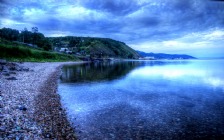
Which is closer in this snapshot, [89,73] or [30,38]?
[89,73]

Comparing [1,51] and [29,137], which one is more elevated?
[1,51]

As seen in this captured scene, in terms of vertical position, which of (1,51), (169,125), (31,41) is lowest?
(169,125)

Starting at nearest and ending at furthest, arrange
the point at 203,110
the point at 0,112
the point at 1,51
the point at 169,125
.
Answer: the point at 0,112 → the point at 169,125 → the point at 203,110 → the point at 1,51

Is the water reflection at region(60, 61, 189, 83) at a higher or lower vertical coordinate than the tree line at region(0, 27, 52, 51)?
lower

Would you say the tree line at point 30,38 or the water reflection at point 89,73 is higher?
the tree line at point 30,38

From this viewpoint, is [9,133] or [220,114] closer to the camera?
[9,133]

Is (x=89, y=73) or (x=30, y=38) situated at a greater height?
(x=30, y=38)

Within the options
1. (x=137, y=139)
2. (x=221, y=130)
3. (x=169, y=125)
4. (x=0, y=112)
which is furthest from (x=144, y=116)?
(x=0, y=112)

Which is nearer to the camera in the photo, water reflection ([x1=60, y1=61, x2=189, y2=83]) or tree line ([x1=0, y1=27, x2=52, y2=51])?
water reflection ([x1=60, y1=61, x2=189, y2=83])

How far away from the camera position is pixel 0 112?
33.2 feet

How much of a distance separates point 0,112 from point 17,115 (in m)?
0.97

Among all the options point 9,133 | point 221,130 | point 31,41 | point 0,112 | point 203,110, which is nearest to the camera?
point 9,133

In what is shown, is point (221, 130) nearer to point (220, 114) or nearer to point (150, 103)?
point (220, 114)

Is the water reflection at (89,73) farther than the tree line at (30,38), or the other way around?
the tree line at (30,38)
